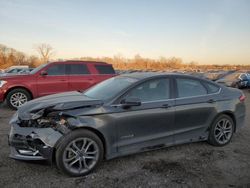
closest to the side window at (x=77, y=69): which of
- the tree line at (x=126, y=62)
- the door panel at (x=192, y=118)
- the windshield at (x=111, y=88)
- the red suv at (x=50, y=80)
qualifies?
the red suv at (x=50, y=80)

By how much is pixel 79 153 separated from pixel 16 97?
19.2ft

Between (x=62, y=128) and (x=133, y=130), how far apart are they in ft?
3.77

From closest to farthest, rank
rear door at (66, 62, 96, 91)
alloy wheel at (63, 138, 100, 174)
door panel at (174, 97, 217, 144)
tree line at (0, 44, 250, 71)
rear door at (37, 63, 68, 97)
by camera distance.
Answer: alloy wheel at (63, 138, 100, 174)
door panel at (174, 97, 217, 144)
rear door at (37, 63, 68, 97)
rear door at (66, 62, 96, 91)
tree line at (0, 44, 250, 71)

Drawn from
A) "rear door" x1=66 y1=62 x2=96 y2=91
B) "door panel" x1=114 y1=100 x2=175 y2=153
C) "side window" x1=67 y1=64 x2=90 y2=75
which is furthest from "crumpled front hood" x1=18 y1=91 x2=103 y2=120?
"side window" x1=67 y1=64 x2=90 y2=75

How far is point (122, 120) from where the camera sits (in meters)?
3.88

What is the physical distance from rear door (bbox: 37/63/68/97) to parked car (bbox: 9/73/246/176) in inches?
179

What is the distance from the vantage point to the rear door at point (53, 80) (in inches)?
344

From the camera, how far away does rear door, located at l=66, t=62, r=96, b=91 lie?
30.4 feet

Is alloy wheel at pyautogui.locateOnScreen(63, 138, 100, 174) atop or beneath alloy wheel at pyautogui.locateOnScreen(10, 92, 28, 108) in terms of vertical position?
beneath

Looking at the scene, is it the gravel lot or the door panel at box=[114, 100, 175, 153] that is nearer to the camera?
the gravel lot

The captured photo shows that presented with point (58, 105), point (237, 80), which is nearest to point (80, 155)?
point (58, 105)

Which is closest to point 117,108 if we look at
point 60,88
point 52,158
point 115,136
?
point 115,136

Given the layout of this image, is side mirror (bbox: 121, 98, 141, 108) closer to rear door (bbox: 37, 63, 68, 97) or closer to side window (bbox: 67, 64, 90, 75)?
rear door (bbox: 37, 63, 68, 97)

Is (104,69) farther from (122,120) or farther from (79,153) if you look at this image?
(79,153)
